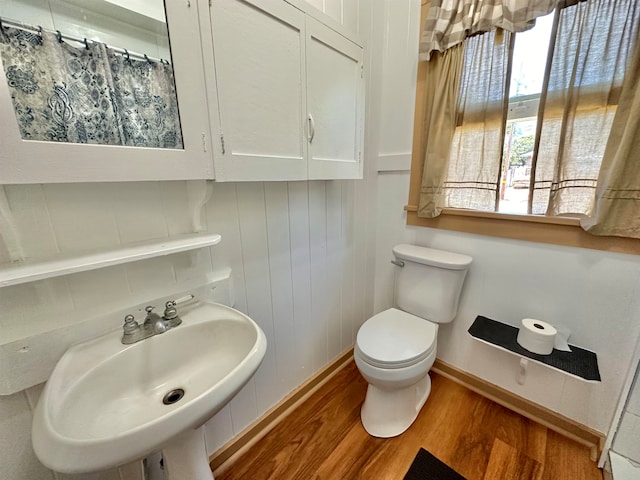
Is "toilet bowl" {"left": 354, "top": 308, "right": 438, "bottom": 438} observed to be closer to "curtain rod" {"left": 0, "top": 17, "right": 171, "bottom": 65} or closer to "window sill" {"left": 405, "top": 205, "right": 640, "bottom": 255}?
"window sill" {"left": 405, "top": 205, "right": 640, "bottom": 255}

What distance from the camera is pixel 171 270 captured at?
0.89 m

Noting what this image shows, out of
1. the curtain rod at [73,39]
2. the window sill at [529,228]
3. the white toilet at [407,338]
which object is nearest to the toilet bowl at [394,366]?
the white toilet at [407,338]

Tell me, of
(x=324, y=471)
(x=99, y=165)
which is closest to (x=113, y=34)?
(x=99, y=165)

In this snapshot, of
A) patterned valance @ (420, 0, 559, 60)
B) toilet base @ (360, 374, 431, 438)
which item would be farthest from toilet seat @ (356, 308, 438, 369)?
patterned valance @ (420, 0, 559, 60)

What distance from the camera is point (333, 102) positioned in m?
1.09

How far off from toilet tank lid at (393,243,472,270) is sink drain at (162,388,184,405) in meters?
1.20

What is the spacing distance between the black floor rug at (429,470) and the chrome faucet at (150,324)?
45.7 inches

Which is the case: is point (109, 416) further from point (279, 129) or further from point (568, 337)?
point (568, 337)

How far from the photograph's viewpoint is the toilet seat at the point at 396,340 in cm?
117

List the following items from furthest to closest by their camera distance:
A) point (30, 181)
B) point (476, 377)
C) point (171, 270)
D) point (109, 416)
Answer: point (476, 377), point (171, 270), point (109, 416), point (30, 181)

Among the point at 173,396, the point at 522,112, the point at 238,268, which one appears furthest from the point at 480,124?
the point at 173,396

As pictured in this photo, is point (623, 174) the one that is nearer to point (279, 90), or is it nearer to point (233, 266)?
point (279, 90)

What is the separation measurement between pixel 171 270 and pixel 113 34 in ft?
2.19

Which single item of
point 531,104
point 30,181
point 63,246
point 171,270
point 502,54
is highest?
point 502,54
